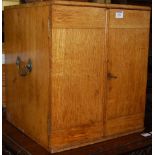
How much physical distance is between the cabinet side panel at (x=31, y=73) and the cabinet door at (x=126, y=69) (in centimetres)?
51

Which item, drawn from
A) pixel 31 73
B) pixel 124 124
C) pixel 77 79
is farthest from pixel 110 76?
pixel 31 73

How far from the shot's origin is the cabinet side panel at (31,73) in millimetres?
1965

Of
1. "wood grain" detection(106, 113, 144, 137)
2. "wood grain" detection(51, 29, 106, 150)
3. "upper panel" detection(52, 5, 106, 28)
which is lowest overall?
"wood grain" detection(106, 113, 144, 137)

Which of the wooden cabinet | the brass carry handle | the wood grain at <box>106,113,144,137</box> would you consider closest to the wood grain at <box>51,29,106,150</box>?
the wooden cabinet

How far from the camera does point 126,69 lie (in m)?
2.24

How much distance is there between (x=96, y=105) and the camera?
2133mm

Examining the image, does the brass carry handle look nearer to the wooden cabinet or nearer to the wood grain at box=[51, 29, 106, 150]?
the wooden cabinet

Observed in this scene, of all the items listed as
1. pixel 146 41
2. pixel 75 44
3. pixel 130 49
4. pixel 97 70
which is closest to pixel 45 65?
pixel 75 44

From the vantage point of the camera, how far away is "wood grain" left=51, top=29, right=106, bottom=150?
1908 mm

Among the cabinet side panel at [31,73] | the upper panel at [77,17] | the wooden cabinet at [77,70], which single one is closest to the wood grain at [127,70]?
the wooden cabinet at [77,70]

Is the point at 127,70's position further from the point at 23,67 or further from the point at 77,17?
the point at 23,67

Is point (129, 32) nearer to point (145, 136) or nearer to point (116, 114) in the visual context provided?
point (116, 114)

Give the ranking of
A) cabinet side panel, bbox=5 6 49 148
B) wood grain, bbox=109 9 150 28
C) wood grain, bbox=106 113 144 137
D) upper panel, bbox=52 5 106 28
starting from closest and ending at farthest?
upper panel, bbox=52 5 106 28 < cabinet side panel, bbox=5 6 49 148 < wood grain, bbox=109 9 150 28 < wood grain, bbox=106 113 144 137

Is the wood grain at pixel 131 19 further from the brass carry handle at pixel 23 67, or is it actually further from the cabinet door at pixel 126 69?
the brass carry handle at pixel 23 67
